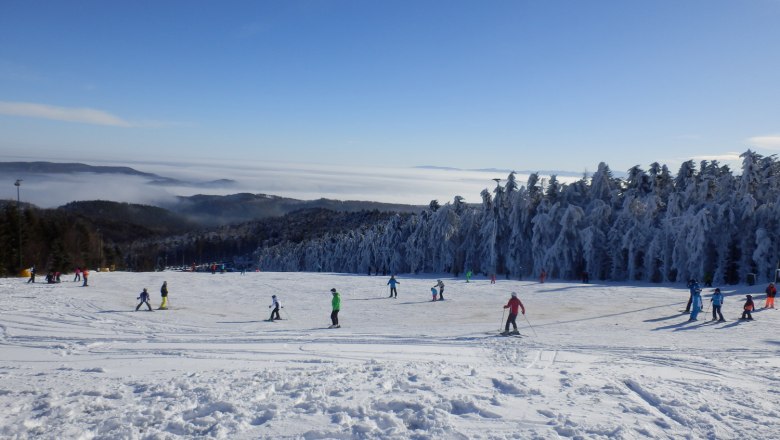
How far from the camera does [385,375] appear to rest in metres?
10.8

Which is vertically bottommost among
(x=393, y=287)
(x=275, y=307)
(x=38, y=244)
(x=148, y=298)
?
(x=38, y=244)

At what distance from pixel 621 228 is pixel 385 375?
149 feet

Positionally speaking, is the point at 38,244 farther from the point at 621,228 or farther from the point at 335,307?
the point at 621,228

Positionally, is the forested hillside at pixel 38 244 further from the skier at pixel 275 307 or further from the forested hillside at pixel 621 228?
the forested hillside at pixel 621 228

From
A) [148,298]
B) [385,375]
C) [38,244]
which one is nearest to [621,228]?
[148,298]

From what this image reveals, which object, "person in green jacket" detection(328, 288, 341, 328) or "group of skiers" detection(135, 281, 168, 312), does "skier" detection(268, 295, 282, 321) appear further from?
"group of skiers" detection(135, 281, 168, 312)

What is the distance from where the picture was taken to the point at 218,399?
29.4ft

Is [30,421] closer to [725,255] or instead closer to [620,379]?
[620,379]

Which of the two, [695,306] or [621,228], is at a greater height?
[621,228]

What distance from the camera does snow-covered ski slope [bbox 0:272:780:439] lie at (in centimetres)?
806

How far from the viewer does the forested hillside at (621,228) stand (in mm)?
42344

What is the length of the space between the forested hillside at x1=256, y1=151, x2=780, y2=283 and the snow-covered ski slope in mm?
19363

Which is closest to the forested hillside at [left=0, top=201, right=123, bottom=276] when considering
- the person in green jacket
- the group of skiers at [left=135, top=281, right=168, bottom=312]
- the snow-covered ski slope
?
the group of skiers at [left=135, top=281, right=168, bottom=312]

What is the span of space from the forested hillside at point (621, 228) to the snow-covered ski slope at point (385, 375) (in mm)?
19363
